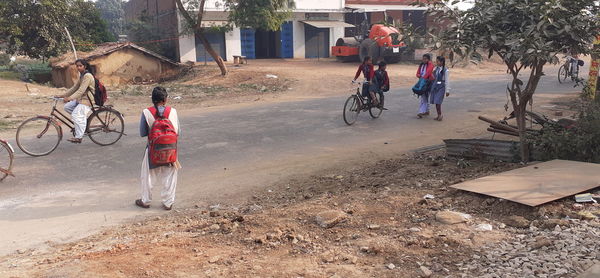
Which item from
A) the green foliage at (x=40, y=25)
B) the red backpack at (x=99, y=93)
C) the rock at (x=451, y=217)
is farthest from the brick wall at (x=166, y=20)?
the rock at (x=451, y=217)

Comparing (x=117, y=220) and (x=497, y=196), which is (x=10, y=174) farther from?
(x=497, y=196)

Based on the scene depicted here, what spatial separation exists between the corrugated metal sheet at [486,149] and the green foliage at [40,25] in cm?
2138

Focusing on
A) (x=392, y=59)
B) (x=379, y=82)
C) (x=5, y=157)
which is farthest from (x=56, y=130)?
(x=392, y=59)

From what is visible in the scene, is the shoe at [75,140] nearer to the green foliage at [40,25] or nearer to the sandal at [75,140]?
the sandal at [75,140]

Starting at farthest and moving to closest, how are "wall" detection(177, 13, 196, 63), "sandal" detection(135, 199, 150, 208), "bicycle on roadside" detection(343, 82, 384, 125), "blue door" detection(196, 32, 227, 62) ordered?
"blue door" detection(196, 32, 227, 62)
"wall" detection(177, 13, 196, 63)
"bicycle on roadside" detection(343, 82, 384, 125)
"sandal" detection(135, 199, 150, 208)

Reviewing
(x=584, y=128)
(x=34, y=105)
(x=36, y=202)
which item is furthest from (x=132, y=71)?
(x=584, y=128)

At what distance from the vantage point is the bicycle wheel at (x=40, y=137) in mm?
8453

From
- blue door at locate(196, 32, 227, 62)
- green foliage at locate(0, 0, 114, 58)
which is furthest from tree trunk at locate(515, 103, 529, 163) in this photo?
blue door at locate(196, 32, 227, 62)

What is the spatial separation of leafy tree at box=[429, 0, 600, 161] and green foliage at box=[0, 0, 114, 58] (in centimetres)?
2141

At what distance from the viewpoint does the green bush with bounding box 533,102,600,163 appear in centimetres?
641

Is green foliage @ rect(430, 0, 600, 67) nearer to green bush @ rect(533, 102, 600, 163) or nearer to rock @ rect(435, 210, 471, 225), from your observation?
green bush @ rect(533, 102, 600, 163)

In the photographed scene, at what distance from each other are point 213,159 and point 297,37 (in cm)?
2792

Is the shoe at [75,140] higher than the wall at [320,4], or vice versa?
the wall at [320,4]

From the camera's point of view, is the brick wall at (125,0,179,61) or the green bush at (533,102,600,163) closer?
the green bush at (533,102,600,163)
